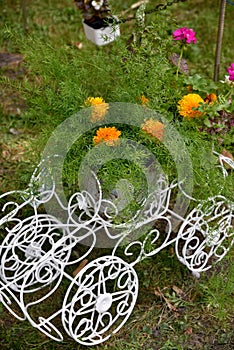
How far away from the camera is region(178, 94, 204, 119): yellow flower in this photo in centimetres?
198

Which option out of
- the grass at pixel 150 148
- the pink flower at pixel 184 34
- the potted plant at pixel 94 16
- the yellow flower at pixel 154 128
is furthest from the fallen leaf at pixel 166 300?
the potted plant at pixel 94 16

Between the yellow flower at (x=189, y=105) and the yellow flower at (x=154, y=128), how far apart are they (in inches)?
5.1

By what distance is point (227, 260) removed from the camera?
2.49 m

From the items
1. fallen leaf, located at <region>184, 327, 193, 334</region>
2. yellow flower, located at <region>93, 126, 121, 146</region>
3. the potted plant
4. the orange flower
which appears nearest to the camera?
yellow flower, located at <region>93, 126, 121, 146</region>

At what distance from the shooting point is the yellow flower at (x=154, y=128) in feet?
6.24

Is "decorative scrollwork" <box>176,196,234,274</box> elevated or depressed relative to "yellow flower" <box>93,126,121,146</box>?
depressed

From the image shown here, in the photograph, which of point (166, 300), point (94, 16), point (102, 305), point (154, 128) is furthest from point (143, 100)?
point (94, 16)

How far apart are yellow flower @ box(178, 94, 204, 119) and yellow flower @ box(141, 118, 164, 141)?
0.13 metres

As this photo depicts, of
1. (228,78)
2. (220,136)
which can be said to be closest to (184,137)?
(220,136)

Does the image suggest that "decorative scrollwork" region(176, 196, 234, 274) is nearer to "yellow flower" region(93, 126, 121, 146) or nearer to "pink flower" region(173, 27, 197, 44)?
"yellow flower" region(93, 126, 121, 146)

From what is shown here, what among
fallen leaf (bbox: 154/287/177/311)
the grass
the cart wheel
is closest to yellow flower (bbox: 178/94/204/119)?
the grass

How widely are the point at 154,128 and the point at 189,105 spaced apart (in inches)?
6.9

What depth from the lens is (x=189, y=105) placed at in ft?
6.51

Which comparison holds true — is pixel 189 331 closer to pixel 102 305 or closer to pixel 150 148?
pixel 102 305
